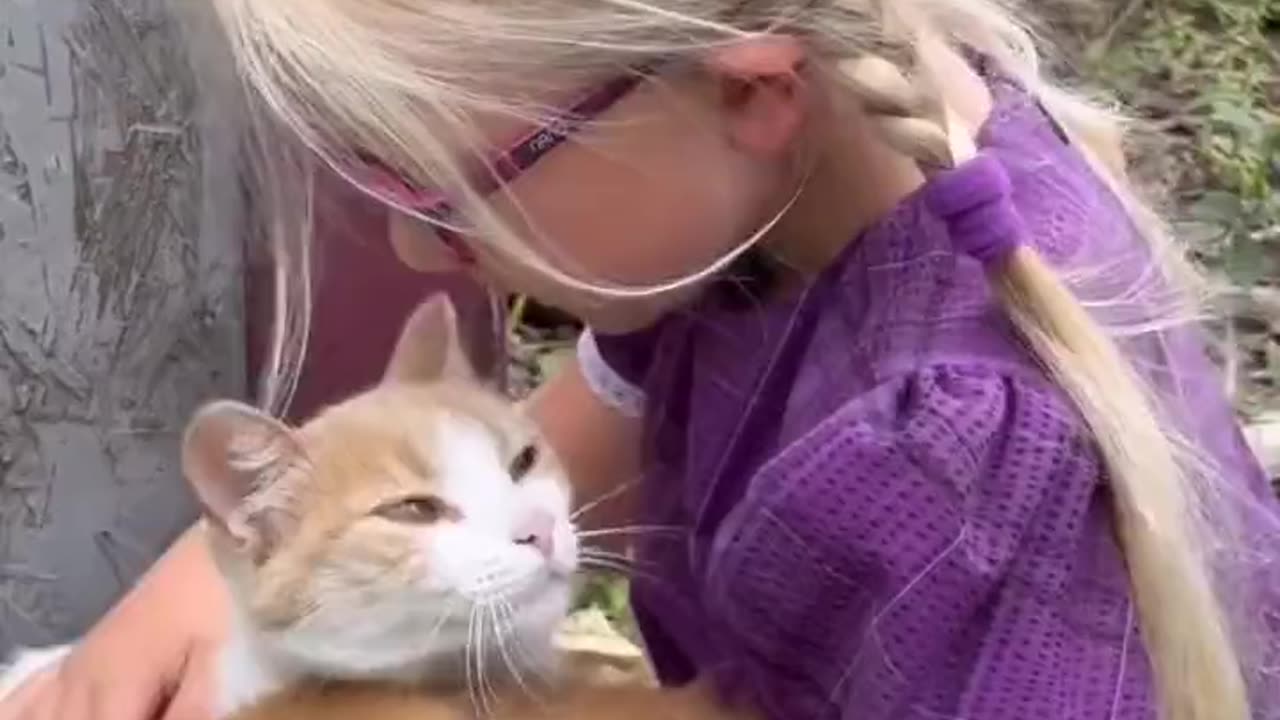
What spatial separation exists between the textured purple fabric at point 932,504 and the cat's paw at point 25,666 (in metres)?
0.53

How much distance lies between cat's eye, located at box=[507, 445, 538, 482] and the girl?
0.30 ft

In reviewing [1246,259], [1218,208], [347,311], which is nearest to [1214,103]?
[1218,208]

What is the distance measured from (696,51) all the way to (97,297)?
669 mm

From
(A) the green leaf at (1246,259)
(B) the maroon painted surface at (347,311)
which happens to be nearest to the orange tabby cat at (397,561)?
(B) the maroon painted surface at (347,311)

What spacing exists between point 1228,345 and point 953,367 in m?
0.37

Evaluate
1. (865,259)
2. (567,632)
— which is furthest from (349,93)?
(567,632)

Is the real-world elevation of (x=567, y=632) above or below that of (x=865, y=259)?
below

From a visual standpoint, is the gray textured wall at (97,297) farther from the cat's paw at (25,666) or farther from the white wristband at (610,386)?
the white wristband at (610,386)

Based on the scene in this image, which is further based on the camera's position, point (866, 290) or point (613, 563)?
point (613, 563)

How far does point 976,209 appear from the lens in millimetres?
974

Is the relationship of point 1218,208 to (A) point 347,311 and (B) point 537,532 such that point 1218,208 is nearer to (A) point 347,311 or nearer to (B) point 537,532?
(A) point 347,311

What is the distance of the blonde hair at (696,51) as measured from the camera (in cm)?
93

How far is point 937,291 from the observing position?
3.21 feet

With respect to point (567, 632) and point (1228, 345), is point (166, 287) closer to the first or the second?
point (567, 632)
